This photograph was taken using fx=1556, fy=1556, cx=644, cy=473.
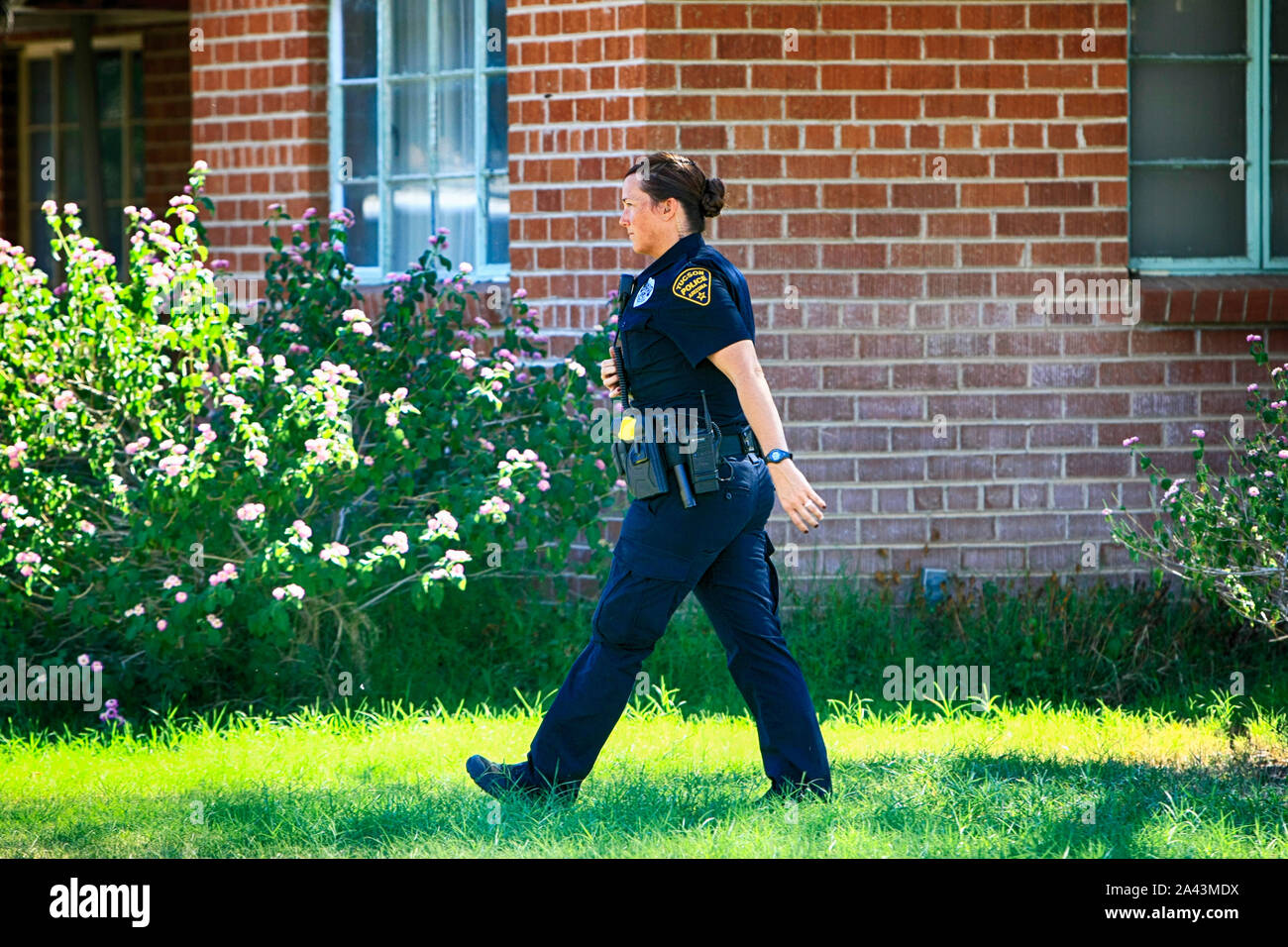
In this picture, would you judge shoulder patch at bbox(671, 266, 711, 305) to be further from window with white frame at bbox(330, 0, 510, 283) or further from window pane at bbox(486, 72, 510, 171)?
window pane at bbox(486, 72, 510, 171)

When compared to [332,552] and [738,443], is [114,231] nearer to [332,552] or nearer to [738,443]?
[332,552]

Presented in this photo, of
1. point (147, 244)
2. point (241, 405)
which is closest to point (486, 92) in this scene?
point (147, 244)

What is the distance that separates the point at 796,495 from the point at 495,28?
4201mm

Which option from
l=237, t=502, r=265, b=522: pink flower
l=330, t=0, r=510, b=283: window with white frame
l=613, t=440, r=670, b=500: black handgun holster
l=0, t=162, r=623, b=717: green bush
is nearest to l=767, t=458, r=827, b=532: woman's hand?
l=613, t=440, r=670, b=500: black handgun holster

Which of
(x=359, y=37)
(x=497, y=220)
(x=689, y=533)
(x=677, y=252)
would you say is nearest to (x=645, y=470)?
(x=689, y=533)

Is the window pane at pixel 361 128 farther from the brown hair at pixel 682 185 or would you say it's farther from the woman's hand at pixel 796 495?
the woman's hand at pixel 796 495

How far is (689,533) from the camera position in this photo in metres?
4.48

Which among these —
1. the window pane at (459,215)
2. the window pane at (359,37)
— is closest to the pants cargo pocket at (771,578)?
the window pane at (459,215)

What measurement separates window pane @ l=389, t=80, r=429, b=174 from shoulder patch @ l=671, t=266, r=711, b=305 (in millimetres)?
3712

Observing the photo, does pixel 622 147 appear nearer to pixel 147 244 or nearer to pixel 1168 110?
pixel 147 244

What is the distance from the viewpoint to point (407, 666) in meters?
6.48

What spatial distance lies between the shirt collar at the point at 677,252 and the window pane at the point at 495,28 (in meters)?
3.40

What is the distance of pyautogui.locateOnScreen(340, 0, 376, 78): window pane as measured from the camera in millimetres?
7914
